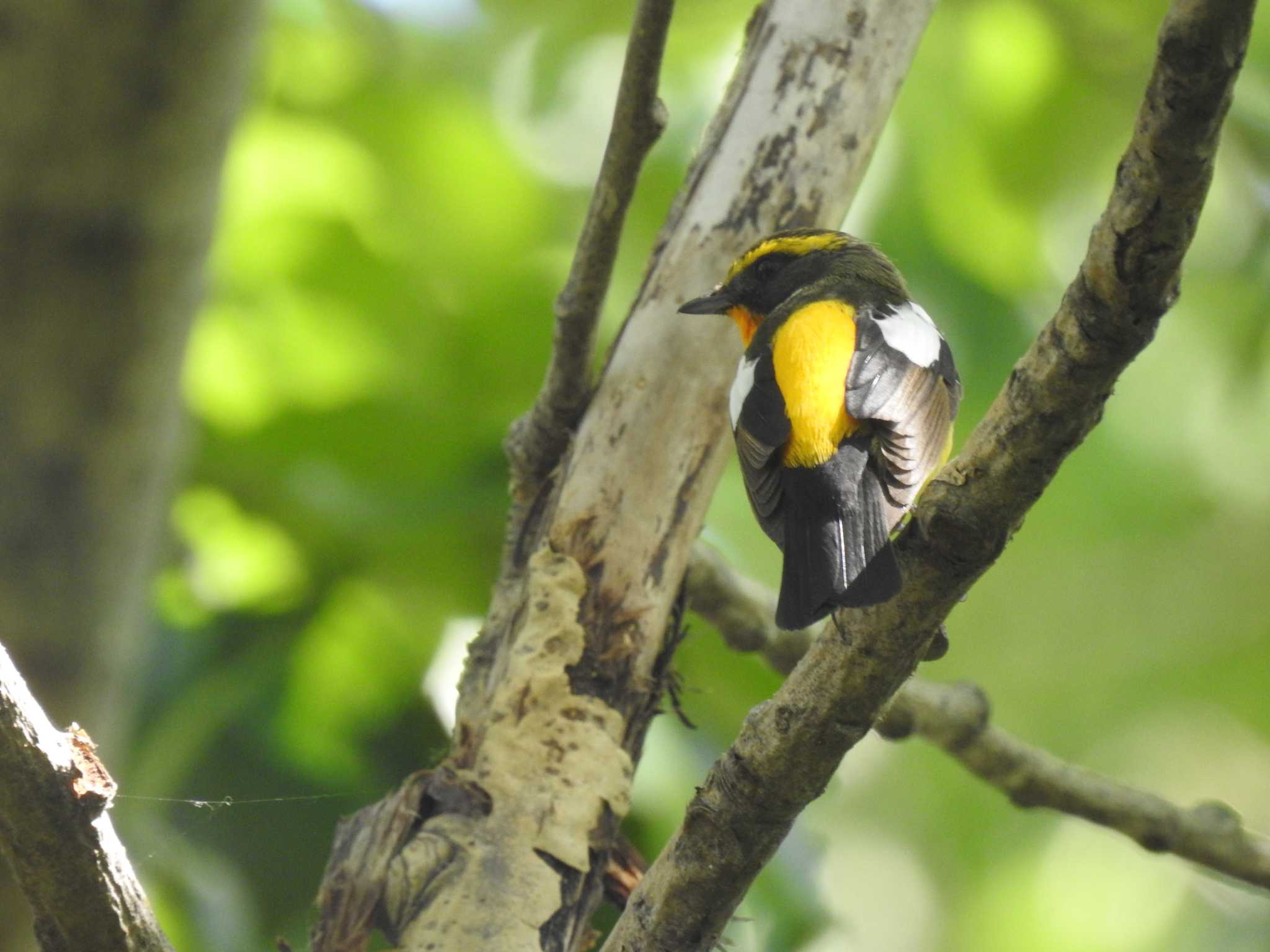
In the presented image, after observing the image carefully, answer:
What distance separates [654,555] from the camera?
246cm

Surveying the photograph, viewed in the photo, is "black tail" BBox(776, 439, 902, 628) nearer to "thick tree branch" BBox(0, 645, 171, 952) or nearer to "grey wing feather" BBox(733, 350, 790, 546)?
"grey wing feather" BBox(733, 350, 790, 546)

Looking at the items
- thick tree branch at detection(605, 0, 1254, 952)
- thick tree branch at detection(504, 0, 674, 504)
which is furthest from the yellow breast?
thick tree branch at detection(605, 0, 1254, 952)

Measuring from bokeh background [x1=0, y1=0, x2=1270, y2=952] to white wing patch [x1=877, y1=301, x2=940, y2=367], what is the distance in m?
1.47

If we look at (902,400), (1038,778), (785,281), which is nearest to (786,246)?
(785,281)

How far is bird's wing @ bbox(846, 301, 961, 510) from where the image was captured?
2145 mm

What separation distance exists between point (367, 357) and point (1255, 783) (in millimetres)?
4448

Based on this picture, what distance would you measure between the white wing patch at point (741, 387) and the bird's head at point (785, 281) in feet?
0.61

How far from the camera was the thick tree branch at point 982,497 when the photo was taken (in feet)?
3.87

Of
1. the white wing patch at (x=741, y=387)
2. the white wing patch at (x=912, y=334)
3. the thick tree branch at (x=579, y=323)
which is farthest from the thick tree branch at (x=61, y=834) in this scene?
the white wing patch at (x=912, y=334)

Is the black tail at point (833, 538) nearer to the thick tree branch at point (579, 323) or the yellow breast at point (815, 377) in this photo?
the yellow breast at point (815, 377)

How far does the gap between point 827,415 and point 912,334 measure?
0.39m

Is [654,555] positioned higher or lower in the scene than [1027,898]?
lower

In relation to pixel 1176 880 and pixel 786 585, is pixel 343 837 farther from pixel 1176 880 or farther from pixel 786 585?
pixel 1176 880

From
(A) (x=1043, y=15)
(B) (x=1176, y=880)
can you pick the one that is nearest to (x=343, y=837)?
(A) (x=1043, y=15)
